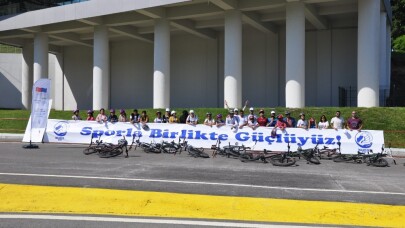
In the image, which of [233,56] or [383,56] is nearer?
[233,56]

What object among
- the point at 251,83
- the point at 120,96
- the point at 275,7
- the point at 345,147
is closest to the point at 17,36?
the point at 120,96

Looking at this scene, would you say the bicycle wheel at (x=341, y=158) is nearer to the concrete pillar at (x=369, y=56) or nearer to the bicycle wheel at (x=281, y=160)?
the bicycle wheel at (x=281, y=160)

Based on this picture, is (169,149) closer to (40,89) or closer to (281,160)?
(281,160)

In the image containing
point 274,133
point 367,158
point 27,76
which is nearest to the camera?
point 367,158

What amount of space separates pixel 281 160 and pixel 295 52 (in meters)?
11.2

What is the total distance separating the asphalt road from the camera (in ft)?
27.5

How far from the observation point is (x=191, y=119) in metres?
16.6

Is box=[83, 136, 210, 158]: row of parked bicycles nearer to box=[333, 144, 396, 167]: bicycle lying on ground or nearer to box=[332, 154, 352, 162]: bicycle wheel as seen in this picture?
box=[332, 154, 352, 162]: bicycle wheel

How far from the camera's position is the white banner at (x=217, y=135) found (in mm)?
14969

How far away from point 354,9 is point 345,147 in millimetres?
12702

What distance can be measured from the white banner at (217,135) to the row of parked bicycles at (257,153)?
342 millimetres

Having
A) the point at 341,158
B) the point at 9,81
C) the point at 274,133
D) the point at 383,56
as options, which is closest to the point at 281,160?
the point at 341,158

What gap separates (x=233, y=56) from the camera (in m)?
24.6

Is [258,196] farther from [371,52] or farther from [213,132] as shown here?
[371,52]
